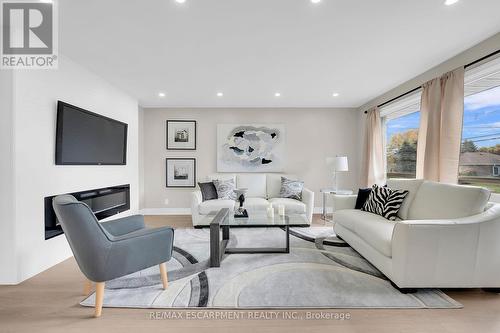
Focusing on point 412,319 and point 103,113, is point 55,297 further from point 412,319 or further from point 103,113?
point 412,319

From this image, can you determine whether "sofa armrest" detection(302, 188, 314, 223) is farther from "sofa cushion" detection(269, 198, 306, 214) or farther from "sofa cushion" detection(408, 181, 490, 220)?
"sofa cushion" detection(408, 181, 490, 220)

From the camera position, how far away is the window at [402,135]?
4074 millimetres

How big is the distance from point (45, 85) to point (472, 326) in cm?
437

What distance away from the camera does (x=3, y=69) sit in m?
2.28

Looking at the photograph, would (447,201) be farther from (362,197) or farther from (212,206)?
(212,206)

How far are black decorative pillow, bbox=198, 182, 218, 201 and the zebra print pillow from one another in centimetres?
269

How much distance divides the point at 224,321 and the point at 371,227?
1771 millimetres

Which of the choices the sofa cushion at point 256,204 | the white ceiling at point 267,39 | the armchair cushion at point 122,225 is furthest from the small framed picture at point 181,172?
the armchair cushion at point 122,225

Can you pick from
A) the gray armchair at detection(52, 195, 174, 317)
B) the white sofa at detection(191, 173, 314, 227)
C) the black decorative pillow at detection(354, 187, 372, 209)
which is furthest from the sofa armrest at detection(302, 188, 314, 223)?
the gray armchair at detection(52, 195, 174, 317)

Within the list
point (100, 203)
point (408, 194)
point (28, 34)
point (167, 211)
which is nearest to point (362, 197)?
point (408, 194)

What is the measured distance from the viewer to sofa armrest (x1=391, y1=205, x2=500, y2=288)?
2035 millimetres

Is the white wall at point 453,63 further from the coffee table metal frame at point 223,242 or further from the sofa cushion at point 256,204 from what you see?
the sofa cushion at point 256,204

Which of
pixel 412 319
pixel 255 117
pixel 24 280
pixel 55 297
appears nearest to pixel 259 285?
pixel 412 319

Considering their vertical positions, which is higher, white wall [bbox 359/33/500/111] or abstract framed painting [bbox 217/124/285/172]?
white wall [bbox 359/33/500/111]
